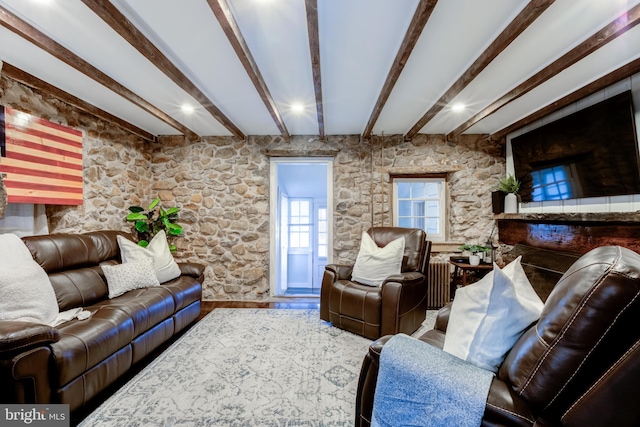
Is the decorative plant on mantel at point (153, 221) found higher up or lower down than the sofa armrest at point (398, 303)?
higher up

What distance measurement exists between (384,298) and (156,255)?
91.6 inches

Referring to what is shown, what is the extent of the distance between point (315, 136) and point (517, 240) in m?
2.95

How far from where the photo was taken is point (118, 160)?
340 centimetres

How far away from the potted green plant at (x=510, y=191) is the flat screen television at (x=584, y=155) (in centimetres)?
12

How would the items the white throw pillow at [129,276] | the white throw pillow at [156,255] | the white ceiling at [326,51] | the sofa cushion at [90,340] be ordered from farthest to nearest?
the white throw pillow at [156,255], the white throw pillow at [129,276], the white ceiling at [326,51], the sofa cushion at [90,340]

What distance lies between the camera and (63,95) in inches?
98.0

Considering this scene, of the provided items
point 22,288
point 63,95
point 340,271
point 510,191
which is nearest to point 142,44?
point 63,95

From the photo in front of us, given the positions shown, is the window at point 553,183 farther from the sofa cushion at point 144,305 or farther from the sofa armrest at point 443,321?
the sofa cushion at point 144,305

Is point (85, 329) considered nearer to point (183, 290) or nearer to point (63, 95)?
point (183, 290)

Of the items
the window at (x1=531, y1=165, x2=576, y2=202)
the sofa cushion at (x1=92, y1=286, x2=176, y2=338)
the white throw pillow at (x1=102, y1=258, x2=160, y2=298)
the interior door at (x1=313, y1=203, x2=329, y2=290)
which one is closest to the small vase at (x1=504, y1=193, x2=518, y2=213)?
the window at (x1=531, y1=165, x2=576, y2=202)

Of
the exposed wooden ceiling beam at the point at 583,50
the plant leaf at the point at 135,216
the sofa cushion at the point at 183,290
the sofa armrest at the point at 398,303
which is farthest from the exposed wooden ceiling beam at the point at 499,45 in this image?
the plant leaf at the point at 135,216

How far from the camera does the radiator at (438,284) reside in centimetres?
351

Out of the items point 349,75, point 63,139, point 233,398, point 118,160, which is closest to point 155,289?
point 233,398

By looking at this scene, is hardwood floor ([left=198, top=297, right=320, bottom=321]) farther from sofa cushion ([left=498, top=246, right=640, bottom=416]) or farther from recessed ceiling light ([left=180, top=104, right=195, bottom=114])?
sofa cushion ([left=498, top=246, right=640, bottom=416])
